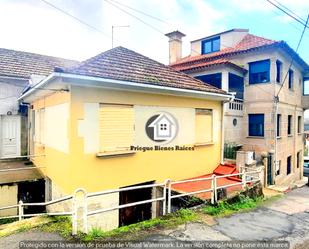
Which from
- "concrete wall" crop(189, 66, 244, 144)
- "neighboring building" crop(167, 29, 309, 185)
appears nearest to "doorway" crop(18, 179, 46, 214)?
"concrete wall" crop(189, 66, 244, 144)

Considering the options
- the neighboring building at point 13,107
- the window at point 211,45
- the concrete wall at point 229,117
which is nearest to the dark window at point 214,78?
the concrete wall at point 229,117

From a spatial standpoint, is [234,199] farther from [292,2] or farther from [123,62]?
[292,2]

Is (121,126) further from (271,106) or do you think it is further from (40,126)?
(271,106)

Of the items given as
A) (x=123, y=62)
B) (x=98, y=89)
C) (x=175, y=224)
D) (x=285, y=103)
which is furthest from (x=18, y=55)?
(x=285, y=103)

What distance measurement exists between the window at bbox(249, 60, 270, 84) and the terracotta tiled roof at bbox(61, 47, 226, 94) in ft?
23.8

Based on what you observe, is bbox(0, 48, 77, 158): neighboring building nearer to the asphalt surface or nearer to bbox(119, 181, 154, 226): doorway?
bbox(119, 181, 154, 226): doorway

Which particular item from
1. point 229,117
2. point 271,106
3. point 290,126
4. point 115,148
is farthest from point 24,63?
point 290,126

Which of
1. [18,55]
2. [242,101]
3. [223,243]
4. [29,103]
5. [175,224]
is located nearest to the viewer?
[223,243]

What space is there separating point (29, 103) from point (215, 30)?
52.0 ft

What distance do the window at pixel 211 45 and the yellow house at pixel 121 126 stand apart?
1088 cm

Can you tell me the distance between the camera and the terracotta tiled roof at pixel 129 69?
7457 millimetres

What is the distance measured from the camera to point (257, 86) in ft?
54.0

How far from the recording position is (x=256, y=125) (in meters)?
16.8

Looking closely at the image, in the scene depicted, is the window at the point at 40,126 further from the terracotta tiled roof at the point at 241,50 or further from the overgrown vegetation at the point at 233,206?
the terracotta tiled roof at the point at 241,50
